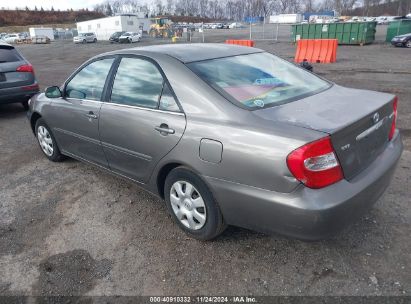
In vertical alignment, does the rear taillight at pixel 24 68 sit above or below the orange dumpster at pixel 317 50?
above

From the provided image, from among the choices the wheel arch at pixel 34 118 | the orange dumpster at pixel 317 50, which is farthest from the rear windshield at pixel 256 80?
the orange dumpster at pixel 317 50

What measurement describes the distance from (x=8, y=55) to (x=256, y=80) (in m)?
6.58

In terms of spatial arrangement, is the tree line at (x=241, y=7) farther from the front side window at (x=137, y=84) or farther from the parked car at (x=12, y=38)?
the front side window at (x=137, y=84)

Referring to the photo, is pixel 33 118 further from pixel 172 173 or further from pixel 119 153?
pixel 172 173

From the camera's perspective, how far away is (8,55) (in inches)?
296

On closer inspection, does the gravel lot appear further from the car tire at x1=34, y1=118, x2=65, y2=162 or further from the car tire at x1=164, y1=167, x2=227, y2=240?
the car tire at x1=34, y1=118, x2=65, y2=162

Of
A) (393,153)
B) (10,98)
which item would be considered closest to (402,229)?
(393,153)

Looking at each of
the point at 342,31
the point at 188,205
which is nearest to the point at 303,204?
the point at 188,205

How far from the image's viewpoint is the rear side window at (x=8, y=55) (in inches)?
Answer: 291

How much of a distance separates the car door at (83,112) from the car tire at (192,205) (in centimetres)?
113

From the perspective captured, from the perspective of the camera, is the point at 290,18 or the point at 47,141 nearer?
the point at 47,141

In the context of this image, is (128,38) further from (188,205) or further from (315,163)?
(315,163)

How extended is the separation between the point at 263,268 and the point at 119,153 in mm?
1780

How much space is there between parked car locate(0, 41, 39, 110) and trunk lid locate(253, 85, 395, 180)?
6.59 m
